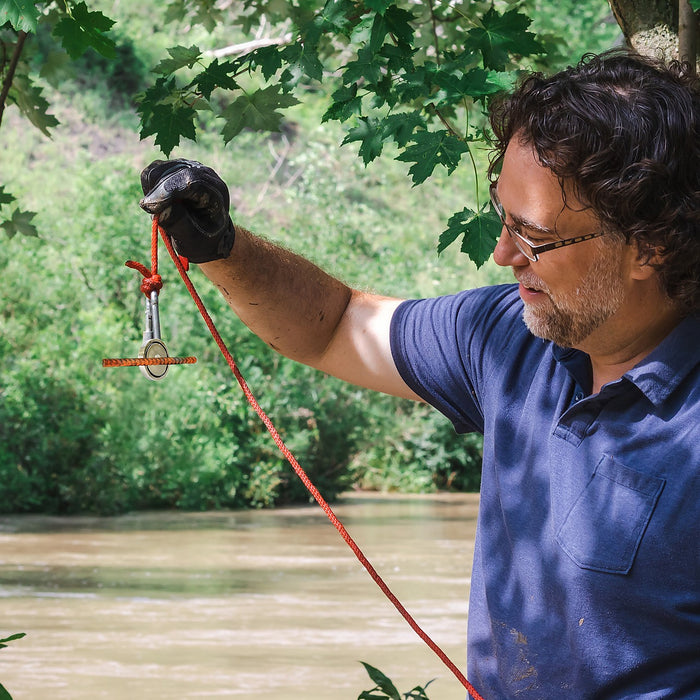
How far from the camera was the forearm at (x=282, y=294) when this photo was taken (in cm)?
203

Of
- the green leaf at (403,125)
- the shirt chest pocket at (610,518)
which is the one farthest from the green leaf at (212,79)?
the shirt chest pocket at (610,518)

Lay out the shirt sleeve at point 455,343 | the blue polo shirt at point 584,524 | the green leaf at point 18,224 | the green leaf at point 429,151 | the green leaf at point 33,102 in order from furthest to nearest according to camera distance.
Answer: the green leaf at point 18,224 < the green leaf at point 33,102 < the green leaf at point 429,151 < the shirt sleeve at point 455,343 < the blue polo shirt at point 584,524

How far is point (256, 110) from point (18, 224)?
1.17 m

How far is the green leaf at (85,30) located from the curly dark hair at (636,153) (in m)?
1.00

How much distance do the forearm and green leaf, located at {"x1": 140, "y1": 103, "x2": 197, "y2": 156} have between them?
699 mm

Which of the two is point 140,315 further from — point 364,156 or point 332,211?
point 364,156

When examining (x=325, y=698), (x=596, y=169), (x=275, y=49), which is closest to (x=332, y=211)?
(x=325, y=698)

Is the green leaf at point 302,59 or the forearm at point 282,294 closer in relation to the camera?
the forearm at point 282,294

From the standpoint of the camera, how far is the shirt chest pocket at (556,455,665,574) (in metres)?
1.57

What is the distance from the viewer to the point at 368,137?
8.91 ft

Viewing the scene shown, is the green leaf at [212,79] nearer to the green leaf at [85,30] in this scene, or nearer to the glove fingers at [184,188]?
the green leaf at [85,30]

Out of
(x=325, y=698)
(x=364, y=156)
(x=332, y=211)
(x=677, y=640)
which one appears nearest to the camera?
(x=677, y=640)

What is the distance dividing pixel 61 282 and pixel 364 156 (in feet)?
37.1

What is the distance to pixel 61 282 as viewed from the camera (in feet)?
44.2
